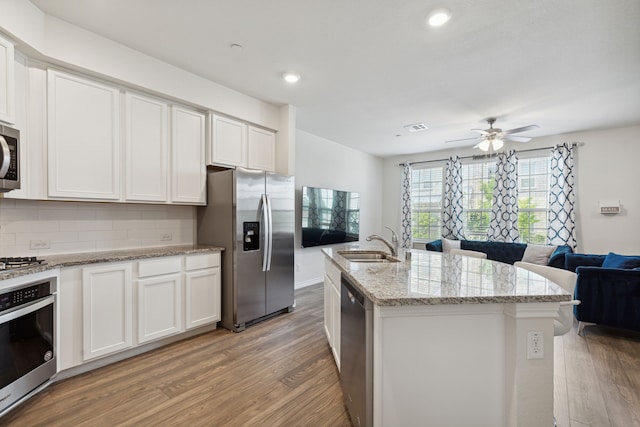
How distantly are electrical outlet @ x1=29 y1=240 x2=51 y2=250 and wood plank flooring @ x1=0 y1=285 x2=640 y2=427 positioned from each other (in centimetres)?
109

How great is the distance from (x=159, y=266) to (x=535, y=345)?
2.83m

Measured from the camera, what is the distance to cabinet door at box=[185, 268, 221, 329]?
9.78 feet

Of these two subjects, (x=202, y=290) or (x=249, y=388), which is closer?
(x=249, y=388)

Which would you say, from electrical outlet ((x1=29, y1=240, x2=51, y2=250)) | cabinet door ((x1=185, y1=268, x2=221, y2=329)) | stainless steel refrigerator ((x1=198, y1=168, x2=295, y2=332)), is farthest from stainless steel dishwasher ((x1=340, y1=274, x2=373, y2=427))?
electrical outlet ((x1=29, y1=240, x2=51, y2=250))

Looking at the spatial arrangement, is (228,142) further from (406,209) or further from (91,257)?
(406,209)

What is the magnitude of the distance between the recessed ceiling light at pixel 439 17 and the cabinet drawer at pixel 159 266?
293cm

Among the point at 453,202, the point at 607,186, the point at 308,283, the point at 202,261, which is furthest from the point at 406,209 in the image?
the point at 202,261

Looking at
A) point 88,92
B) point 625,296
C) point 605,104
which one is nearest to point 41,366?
point 88,92

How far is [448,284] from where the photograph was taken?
1.63 meters

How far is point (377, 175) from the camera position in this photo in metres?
7.09

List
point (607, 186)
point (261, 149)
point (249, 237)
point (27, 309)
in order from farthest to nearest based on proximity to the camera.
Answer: point (607, 186), point (261, 149), point (249, 237), point (27, 309)

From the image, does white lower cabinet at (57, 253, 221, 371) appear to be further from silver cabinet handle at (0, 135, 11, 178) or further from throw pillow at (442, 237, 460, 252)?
throw pillow at (442, 237, 460, 252)

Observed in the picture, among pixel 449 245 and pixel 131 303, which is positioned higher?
pixel 449 245

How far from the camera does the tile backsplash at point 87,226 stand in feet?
7.77
